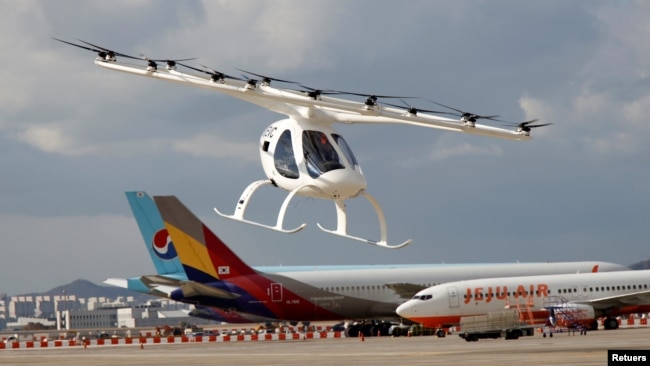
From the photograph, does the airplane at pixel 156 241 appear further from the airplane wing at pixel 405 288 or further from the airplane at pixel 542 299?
the airplane at pixel 542 299

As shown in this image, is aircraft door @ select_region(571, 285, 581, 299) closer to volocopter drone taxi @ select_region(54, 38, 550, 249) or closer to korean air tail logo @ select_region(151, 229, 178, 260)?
korean air tail logo @ select_region(151, 229, 178, 260)

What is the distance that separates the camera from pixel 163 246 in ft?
287

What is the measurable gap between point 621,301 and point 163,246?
30.6m

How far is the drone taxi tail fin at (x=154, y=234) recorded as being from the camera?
86.9 m

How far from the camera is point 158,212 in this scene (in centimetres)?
8725

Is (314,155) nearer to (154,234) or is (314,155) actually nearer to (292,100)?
(292,100)

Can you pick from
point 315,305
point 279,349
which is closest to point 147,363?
point 279,349

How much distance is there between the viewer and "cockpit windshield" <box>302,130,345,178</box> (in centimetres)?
4012

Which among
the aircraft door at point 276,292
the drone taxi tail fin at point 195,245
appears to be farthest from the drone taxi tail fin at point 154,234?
the aircraft door at point 276,292

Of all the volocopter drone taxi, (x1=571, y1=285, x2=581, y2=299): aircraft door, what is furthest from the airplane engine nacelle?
(x1=571, y1=285, x2=581, y2=299): aircraft door

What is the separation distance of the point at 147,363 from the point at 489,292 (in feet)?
102

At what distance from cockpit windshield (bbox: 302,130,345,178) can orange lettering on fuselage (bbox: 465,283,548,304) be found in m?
40.6

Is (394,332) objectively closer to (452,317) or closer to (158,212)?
(452,317)

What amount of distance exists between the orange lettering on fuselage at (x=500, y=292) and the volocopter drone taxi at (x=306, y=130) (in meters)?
39.2
